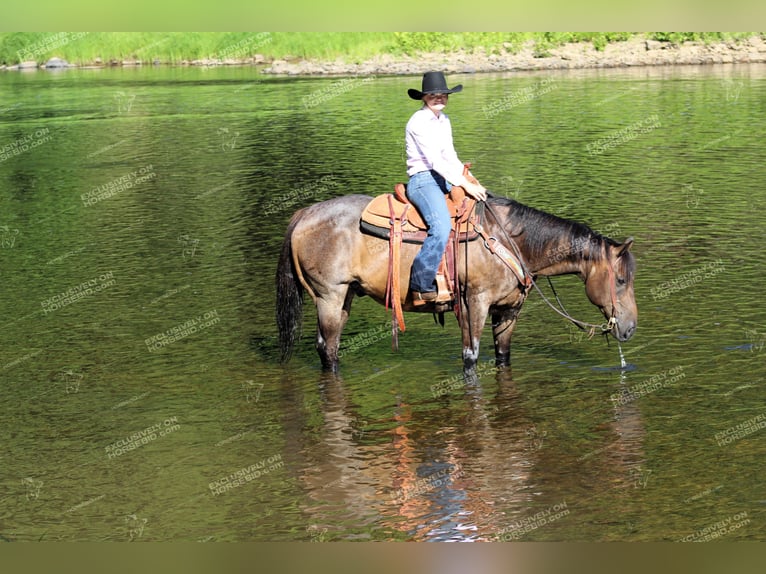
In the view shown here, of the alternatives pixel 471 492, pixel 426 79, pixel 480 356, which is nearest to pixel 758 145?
pixel 480 356

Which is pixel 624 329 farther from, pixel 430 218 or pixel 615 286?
pixel 430 218

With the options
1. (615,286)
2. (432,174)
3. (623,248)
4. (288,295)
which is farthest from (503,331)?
(288,295)

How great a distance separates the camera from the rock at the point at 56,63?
6719 centimetres

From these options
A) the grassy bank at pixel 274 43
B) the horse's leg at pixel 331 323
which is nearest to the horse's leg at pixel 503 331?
the horse's leg at pixel 331 323

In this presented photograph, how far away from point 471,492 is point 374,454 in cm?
143


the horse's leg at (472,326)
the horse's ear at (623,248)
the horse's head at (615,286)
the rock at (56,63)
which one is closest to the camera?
the horse's ear at (623,248)

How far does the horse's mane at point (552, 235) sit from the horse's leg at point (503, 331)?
943 millimetres

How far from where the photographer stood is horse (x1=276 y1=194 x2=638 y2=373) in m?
13.4

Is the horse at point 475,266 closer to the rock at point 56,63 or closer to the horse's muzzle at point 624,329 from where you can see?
the horse's muzzle at point 624,329

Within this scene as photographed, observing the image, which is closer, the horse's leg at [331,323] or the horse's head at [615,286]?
the horse's head at [615,286]

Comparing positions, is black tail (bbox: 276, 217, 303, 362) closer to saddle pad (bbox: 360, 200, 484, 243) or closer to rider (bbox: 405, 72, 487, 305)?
saddle pad (bbox: 360, 200, 484, 243)

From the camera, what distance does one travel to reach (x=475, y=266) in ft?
44.0

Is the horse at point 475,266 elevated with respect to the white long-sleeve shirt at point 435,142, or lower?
lower

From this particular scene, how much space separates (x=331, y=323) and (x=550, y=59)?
4764cm
